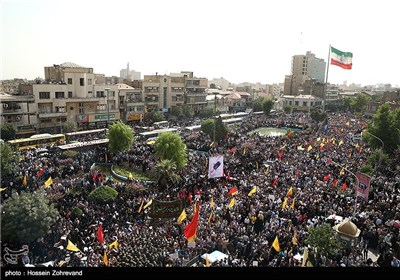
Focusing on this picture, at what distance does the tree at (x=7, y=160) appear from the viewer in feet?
77.8

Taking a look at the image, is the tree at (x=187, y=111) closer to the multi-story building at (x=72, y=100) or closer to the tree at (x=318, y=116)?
the multi-story building at (x=72, y=100)

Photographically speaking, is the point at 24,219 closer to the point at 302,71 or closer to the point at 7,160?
the point at 7,160

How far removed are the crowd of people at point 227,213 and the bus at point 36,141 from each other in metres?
3.39

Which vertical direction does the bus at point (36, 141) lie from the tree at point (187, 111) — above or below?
Answer: below

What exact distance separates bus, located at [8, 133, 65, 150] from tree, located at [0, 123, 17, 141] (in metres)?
4.14

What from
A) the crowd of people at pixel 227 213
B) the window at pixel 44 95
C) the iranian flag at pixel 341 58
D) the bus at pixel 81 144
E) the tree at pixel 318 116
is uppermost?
the iranian flag at pixel 341 58

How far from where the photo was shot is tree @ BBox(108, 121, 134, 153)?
31.7 meters

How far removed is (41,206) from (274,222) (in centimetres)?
1087

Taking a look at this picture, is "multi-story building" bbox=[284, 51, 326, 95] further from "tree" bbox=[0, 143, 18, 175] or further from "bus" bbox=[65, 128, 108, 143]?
"tree" bbox=[0, 143, 18, 175]

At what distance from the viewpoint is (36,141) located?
3512 cm

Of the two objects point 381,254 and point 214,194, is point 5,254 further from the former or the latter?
point 381,254

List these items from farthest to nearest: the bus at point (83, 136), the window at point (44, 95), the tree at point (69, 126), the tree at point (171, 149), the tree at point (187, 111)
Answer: the tree at point (187, 111)
the window at point (44, 95)
the tree at point (69, 126)
the bus at point (83, 136)
the tree at point (171, 149)

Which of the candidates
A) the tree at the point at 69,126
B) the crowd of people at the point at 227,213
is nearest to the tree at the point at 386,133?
the crowd of people at the point at 227,213

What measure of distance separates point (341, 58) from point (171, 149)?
29256 mm
